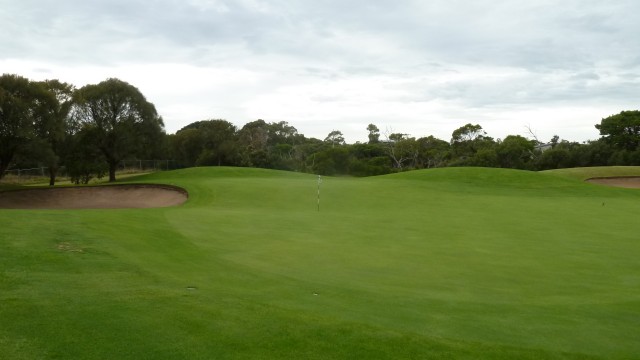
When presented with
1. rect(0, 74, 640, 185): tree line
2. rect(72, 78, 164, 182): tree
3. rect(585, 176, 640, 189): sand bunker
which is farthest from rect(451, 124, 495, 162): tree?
rect(72, 78, 164, 182): tree

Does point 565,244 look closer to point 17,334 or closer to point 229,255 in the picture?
point 229,255

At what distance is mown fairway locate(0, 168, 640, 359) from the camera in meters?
5.54

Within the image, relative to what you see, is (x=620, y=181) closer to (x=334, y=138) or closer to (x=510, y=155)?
(x=510, y=155)

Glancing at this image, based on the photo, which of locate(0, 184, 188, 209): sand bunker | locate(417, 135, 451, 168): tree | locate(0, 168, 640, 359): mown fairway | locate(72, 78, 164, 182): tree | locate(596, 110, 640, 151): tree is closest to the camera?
locate(0, 168, 640, 359): mown fairway

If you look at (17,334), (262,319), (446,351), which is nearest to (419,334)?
(446,351)

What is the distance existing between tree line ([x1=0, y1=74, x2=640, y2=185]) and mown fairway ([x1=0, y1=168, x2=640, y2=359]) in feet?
75.1

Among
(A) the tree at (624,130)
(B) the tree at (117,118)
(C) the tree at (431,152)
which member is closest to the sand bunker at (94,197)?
(B) the tree at (117,118)

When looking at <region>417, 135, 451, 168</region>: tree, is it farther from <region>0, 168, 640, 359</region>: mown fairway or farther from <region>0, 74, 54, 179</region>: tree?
<region>0, 168, 640, 359</region>: mown fairway

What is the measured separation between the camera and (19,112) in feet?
112

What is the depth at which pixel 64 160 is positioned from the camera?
42594mm

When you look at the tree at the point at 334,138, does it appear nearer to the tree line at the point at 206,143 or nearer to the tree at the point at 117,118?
the tree line at the point at 206,143

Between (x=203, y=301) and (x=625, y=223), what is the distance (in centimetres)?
1799

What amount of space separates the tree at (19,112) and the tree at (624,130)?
76.5 m

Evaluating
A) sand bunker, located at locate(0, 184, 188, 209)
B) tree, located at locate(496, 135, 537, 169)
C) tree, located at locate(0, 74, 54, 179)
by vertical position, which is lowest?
sand bunker, located at locate(0, 184, 188, 209)
